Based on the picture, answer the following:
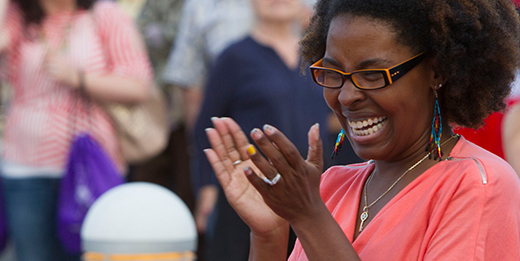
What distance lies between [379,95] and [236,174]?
0.55 metres

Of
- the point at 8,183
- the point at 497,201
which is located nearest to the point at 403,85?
the point at 497,201

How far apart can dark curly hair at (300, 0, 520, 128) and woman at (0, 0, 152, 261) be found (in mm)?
2267

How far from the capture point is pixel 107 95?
13.6 ft

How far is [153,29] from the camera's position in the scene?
5660 millimetres

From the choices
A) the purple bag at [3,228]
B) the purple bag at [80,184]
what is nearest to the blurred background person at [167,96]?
the purple bag at [3,228]

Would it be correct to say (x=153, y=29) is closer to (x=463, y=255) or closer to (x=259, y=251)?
(x=259, y=251)

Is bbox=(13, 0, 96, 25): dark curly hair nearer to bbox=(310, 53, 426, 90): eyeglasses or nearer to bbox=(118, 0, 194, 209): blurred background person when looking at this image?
bbox=(118, 0, 194, 209): blurred background person

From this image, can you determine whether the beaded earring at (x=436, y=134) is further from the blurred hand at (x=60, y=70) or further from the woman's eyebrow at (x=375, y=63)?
the blurred hand at (x=60, y=70)

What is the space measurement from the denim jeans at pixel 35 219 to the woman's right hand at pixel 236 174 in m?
Answer: 1.97

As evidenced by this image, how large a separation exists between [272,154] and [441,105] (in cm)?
71

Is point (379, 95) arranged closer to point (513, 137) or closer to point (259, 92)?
point (513, 137)

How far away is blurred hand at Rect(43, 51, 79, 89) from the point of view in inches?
160

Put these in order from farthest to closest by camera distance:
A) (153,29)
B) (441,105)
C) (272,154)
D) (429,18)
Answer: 1. (153,29)
2. (441,105)
3. (429,18)
4. (272,154)

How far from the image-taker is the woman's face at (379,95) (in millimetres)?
2102
